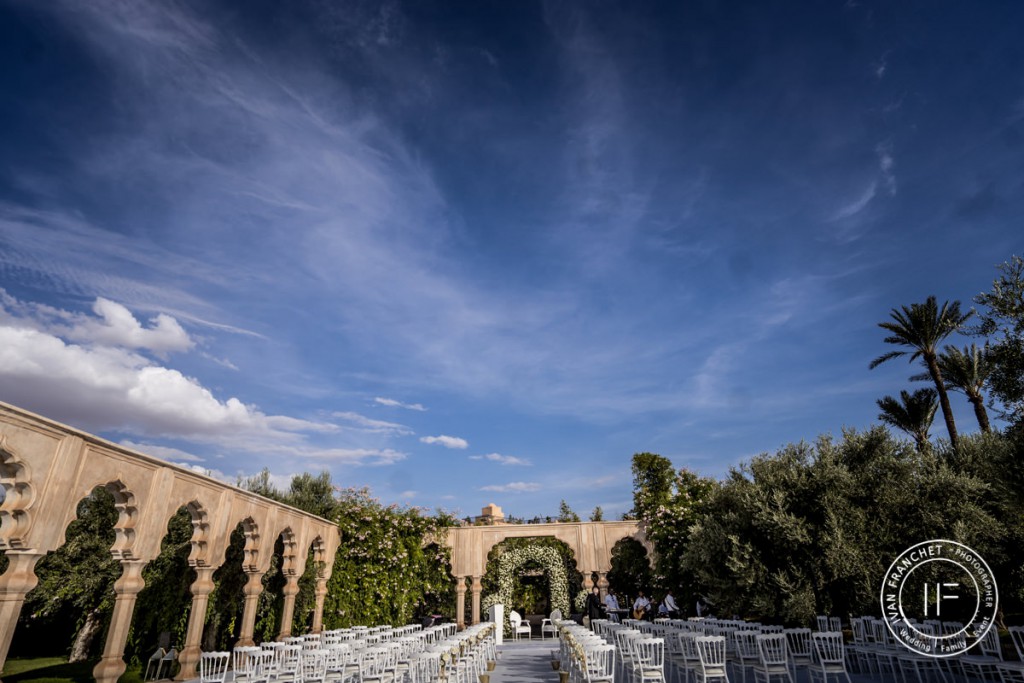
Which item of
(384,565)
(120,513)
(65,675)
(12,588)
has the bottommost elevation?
(65,675)

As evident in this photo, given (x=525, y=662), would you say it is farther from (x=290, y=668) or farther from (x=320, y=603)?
(x=320, y=603)

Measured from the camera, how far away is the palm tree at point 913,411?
21547 mm

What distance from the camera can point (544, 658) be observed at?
1433cm

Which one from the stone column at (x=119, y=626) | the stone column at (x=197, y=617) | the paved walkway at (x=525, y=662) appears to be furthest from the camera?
the stone column at (x=197, y=617)

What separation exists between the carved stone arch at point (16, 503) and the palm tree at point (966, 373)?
2468 cm

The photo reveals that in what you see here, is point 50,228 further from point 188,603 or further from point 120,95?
point 188,603

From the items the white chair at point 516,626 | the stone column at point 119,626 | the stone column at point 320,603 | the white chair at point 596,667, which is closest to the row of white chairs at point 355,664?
the stone column at point 119,626

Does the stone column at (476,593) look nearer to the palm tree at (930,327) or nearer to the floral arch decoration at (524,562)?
the floral arch decoration at (524,562)

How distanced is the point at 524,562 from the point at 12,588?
16.6m

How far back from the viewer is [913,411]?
22047 mm

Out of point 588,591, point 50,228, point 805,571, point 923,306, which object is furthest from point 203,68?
point 923,306

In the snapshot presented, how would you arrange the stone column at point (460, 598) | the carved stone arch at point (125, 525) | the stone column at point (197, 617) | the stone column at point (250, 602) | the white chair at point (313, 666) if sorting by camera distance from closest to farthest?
1. the white chair at point (313, 666)
2. the carved stone arch at point (125, 525)
3. the stone column at point (197, 617)
4. the stone column at point (250, 602)
5. the stone column at point (460, 598)

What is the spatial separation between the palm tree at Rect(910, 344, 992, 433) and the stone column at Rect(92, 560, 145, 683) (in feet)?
78.5

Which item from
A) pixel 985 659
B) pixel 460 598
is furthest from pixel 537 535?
pixel 985 659
